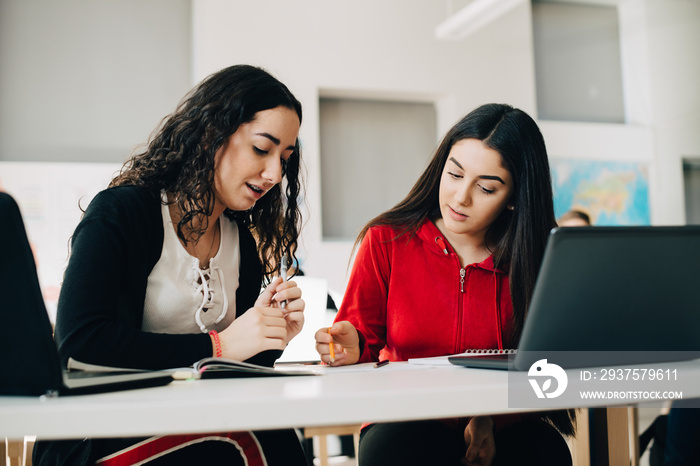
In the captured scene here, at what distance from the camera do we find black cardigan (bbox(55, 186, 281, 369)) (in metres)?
0.88

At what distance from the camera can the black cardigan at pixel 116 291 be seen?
88 cm

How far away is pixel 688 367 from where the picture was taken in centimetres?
84

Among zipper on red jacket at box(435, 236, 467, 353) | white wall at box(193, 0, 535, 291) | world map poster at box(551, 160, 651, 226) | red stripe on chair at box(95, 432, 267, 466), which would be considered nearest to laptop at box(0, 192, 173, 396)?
red stripe on chair at box(95, 432, 267, 466)

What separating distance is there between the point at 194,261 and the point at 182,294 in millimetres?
70

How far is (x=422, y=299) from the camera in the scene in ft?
4.68

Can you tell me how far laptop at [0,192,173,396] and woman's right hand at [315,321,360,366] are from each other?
0.55m

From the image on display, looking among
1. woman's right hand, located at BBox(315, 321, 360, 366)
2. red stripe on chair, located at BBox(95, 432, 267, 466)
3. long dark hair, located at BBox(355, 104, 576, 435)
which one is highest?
long dark hair, located at BBox(355, 104, 576, 435)

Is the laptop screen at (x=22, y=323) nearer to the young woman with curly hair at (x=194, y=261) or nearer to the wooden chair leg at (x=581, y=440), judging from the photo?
the young woman with curly hair at (x=194, y=261)

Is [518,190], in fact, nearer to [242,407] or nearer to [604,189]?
[242,407]

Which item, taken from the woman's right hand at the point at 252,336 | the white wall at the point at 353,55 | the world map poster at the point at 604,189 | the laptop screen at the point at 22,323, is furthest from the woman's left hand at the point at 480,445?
the world map poster at the point at 604,189

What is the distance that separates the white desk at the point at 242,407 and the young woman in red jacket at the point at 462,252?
2.04 feet

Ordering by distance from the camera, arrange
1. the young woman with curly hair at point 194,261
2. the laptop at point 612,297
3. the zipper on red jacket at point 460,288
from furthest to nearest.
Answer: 1. the zipper on red jacket at point 460,288
2. the young woman with curly hair at point 194,261
3. the laptop at point 612,297

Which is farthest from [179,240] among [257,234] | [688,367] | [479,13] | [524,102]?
[524,102]

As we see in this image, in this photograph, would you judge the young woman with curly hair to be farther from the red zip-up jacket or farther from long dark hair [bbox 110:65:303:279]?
the red zip-up jacket
